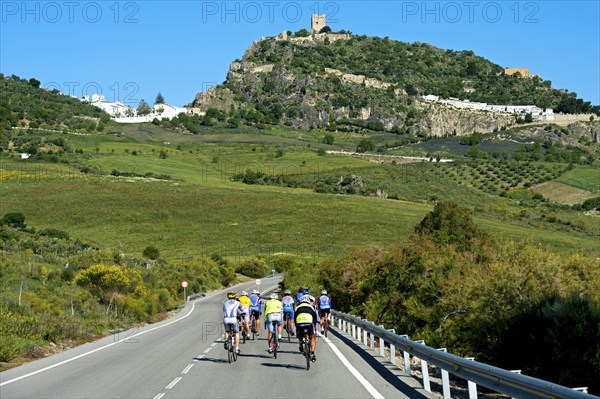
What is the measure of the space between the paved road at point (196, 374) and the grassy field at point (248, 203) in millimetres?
52237

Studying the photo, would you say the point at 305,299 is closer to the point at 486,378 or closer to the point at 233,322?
the point at 233,322

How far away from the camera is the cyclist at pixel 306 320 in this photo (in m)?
17.1

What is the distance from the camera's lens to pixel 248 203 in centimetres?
10219

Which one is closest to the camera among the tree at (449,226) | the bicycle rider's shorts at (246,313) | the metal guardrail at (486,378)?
the metal guardrail at (486,378)

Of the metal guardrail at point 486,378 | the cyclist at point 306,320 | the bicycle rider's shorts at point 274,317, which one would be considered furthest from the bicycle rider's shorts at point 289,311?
the metal guardrail at point 486,378

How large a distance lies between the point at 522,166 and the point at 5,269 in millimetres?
123325

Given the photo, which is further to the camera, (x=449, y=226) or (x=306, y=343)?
(x=449, y=226)

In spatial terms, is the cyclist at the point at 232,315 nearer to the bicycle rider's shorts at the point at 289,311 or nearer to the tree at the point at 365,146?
the bicycle rider's shorts at the point at 289,311

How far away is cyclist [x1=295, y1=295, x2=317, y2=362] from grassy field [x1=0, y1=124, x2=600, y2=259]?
53966mm

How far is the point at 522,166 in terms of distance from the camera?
→ 5728 inches

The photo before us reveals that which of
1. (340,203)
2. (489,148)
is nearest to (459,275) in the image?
(340,203)

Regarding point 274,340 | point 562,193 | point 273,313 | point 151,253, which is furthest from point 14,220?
point 562,193

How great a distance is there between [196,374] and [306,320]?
3089 mm

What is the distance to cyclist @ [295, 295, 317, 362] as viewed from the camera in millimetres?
17109
